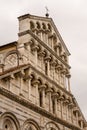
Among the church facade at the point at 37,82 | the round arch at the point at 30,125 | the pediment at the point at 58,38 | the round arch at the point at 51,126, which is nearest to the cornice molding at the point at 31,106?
the church facade at the point at 37,82

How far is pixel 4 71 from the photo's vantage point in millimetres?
17531

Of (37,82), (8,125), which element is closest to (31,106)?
(37,82)

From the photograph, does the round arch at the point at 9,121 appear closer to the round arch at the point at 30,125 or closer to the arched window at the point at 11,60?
the round arch at the point at 30,125

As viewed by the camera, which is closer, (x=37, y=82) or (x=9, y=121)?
(x=9, y=121)

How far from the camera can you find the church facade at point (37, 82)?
17.1m

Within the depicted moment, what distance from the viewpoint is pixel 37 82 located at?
19500mm

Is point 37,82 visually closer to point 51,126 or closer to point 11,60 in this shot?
point 11,60

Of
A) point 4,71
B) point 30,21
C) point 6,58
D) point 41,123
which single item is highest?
point 30,21

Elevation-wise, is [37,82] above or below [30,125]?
above

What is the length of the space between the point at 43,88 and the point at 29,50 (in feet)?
6.63

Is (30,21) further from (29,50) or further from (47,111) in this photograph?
(47,111)

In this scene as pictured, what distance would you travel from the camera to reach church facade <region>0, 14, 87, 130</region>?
672 inches

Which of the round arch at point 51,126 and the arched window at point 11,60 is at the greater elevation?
the arched window at point 11,60

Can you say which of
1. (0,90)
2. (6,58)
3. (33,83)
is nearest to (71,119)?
(33,83)
